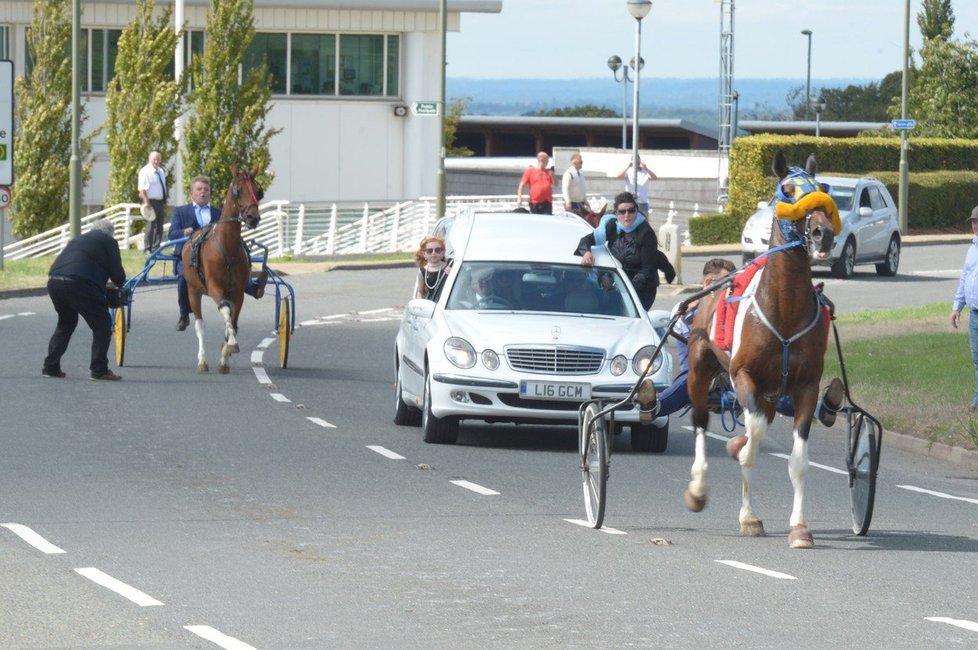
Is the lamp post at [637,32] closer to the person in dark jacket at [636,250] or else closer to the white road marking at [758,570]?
the person in dark jacket at [636,250]

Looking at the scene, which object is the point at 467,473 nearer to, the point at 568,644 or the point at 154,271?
the point at 568,644

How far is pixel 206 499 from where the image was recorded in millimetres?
12297

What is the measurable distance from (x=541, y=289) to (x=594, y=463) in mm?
4594

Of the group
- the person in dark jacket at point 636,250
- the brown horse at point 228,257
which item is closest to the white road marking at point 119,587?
the person in dark jacket at point 636,250

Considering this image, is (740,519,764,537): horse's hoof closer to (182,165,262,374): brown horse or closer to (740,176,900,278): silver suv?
(182,165,262,374): brown horse

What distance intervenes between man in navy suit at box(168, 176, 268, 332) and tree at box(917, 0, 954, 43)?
4972 cm

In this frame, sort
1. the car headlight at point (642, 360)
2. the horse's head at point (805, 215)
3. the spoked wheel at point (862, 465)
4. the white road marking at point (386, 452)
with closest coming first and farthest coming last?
the horse's head at point (805, 215) → the spoked wheel at point (862, 465) → the white road marking at point (386, 452) → the car headlight at point (642, 360)

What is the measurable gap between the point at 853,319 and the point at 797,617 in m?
18.4

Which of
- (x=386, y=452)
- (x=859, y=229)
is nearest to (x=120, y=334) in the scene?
(x=386, y=452)

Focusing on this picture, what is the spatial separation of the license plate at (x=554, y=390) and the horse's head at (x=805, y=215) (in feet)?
13.8

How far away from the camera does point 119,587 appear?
920cm

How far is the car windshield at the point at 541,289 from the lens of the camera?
15.9m

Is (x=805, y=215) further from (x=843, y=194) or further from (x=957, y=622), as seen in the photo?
(x=843, y=194)

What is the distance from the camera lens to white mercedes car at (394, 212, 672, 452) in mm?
14852
